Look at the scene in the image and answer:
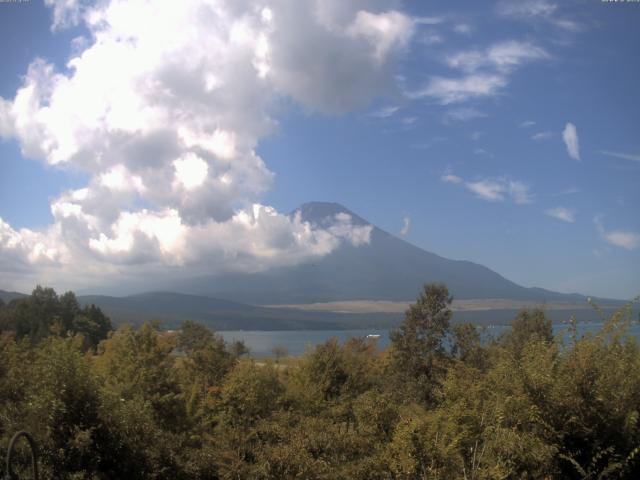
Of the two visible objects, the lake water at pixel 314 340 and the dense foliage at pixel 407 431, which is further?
the lake water at pixel 314 340

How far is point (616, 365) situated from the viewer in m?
9.67

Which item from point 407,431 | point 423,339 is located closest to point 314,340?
point 423,339

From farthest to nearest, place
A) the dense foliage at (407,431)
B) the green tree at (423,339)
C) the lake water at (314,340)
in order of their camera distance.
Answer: the green tree at (423,339) < the lake water at (314,340) < the dense foliage at (407,431)

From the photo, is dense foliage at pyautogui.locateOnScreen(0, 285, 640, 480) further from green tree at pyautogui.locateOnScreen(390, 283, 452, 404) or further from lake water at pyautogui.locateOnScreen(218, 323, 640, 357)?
green tree at pyautogui.locateOnScreen(390, 283, 452, 404)

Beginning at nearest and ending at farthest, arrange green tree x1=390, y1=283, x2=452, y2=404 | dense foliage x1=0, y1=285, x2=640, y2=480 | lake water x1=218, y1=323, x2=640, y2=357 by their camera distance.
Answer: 1. dense foliage x1=0, y1=285, x2=640, y2=480
2. lake water x1=218, y1=323, x2=640, y2=357
3. green tree x1=390, y1=283, x2=452, y2=404

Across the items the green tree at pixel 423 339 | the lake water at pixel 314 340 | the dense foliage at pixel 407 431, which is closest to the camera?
the dense foliage at pixel 407 431

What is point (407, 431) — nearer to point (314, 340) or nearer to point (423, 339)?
point (423, 339)

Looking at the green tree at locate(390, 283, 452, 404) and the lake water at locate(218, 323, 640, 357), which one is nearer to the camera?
the lake water at locate(218, 323, 640, 357)

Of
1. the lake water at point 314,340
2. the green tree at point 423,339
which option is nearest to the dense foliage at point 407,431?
the lake water at point 314,340

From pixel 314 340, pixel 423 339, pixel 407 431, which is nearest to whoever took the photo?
pixel 407 431

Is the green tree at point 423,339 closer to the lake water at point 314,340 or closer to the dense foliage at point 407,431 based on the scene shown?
the lake water at point 314,340

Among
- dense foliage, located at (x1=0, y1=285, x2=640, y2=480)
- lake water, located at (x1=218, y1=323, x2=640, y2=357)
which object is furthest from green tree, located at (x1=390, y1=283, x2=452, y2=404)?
dense foliage, located at (x1=0, y1=285, x2=640, y2=480)

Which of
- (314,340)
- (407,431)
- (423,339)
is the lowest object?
(314,340)

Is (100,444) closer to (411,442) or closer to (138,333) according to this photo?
(411,442)
